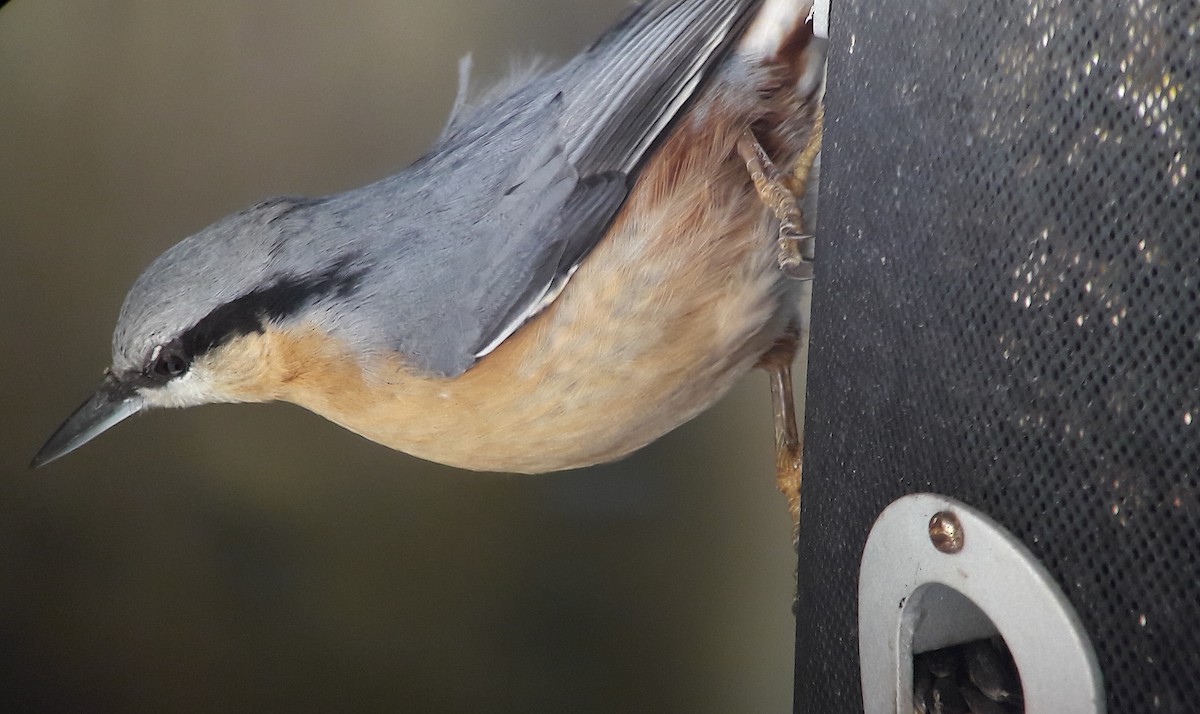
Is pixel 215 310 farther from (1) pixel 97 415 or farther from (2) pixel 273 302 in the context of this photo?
(1) pixel 97 415

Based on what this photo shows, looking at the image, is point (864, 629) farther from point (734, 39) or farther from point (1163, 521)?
point (734, 39)

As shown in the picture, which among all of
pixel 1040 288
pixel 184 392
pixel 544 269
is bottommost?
pixel 1040 288

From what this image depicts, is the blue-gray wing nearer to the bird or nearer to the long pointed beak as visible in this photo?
the bird

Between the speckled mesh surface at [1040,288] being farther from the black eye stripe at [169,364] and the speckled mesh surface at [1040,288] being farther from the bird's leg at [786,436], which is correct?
the black eye stripe at [169,364]

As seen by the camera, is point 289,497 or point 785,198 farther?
point 289,497

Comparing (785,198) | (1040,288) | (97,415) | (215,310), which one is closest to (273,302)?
(215,310)

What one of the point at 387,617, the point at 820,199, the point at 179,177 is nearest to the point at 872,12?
the point at 820,199

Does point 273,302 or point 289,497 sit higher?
point 273,302
